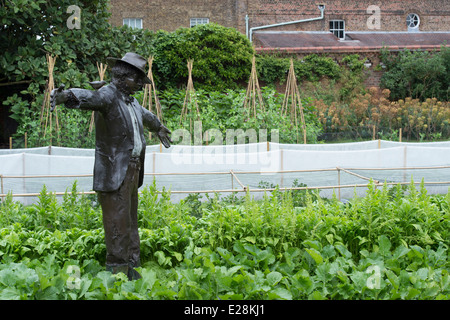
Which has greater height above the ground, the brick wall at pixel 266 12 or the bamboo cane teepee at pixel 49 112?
the brick wall at pixel 266 12

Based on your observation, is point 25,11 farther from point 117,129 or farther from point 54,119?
point 117,129

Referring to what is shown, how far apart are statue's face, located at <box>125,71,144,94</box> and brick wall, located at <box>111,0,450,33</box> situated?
1702cm

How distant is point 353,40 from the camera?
19.9m

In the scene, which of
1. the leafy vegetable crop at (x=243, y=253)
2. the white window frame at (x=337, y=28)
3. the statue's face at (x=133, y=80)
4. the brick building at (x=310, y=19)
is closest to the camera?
the leafy vegetable crop at (x=243, y=253)

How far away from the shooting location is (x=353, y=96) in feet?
54.9

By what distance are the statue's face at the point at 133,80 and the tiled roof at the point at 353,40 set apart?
14.0 meters

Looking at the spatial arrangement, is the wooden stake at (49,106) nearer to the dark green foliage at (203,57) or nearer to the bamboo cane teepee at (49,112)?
the bamboo cane teepee at (49,112)

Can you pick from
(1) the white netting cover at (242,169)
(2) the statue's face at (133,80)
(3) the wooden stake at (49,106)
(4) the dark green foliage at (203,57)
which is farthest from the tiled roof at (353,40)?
(2) the statue's face at (133,80)

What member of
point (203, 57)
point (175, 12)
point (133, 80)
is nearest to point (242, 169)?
point (133, 80)

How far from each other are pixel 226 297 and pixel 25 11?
9082 mm

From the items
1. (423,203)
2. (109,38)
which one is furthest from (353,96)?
(423,203)

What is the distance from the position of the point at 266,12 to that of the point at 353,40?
3682 mm

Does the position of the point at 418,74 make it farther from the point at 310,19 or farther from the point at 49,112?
the point at 49,112

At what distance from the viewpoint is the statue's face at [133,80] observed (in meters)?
3.61
